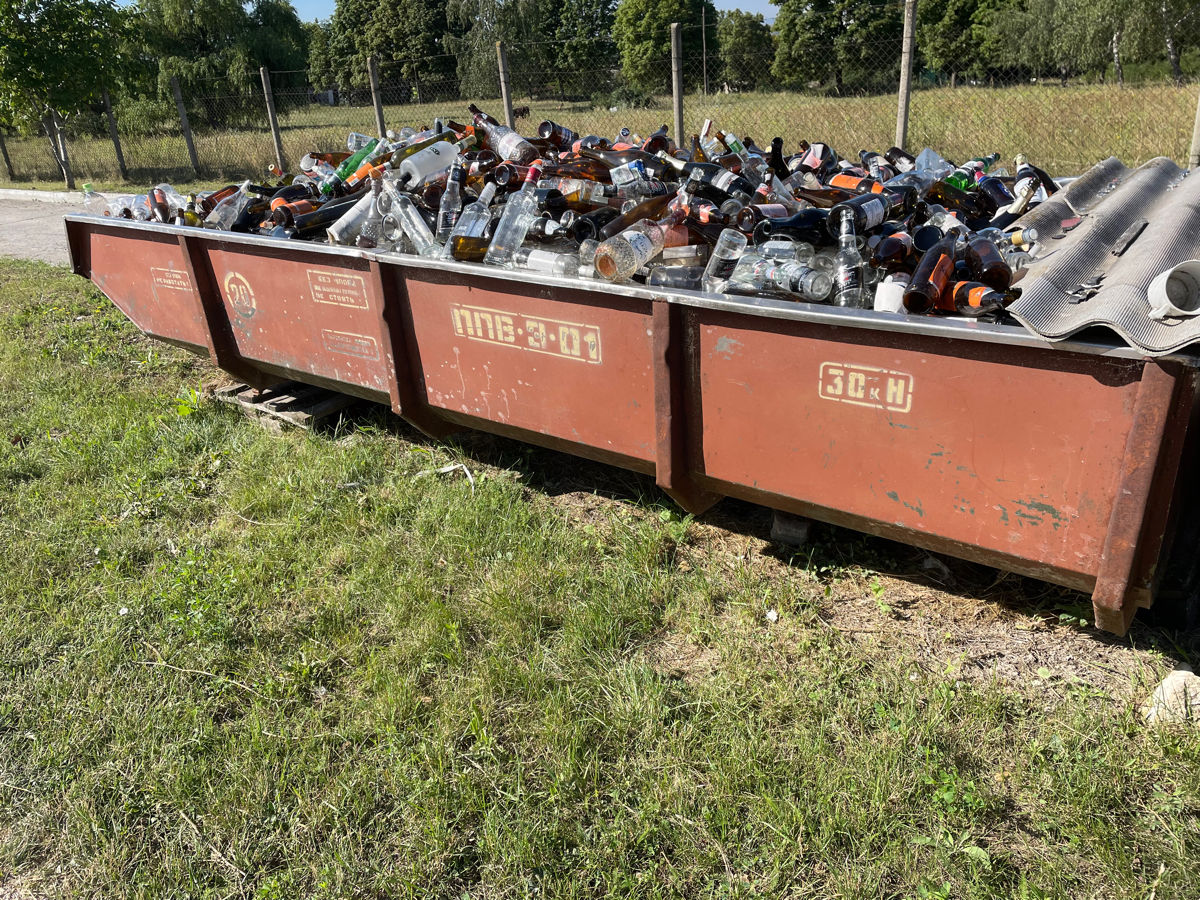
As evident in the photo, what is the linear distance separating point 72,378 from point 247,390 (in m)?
1.47

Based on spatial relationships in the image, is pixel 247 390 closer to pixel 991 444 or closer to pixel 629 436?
pixel 629 436

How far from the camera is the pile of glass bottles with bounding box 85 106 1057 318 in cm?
282

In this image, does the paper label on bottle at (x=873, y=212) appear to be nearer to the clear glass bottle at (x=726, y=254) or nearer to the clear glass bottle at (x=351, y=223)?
the clear glass bottle at (x=726, y=254)

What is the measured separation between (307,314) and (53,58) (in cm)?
1673

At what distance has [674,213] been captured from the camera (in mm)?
3471

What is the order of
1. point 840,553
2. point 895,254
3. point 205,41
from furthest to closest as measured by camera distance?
point 205,41 → point 840,553 → point 895,254

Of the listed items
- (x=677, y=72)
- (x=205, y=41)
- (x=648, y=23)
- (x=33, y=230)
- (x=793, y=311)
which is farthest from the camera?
(x=648, y=23)

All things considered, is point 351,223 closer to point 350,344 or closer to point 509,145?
point 350,344

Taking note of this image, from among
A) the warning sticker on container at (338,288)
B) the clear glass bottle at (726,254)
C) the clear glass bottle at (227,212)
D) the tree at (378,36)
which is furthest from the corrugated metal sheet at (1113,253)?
the tree at (378,36)

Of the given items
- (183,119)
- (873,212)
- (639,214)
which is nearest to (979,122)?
(873,212)

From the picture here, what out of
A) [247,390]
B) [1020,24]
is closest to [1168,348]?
[247,390]

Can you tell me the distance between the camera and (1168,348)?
196 cm

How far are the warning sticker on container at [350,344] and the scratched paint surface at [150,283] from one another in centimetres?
106

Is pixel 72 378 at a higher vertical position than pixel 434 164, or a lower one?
lower
